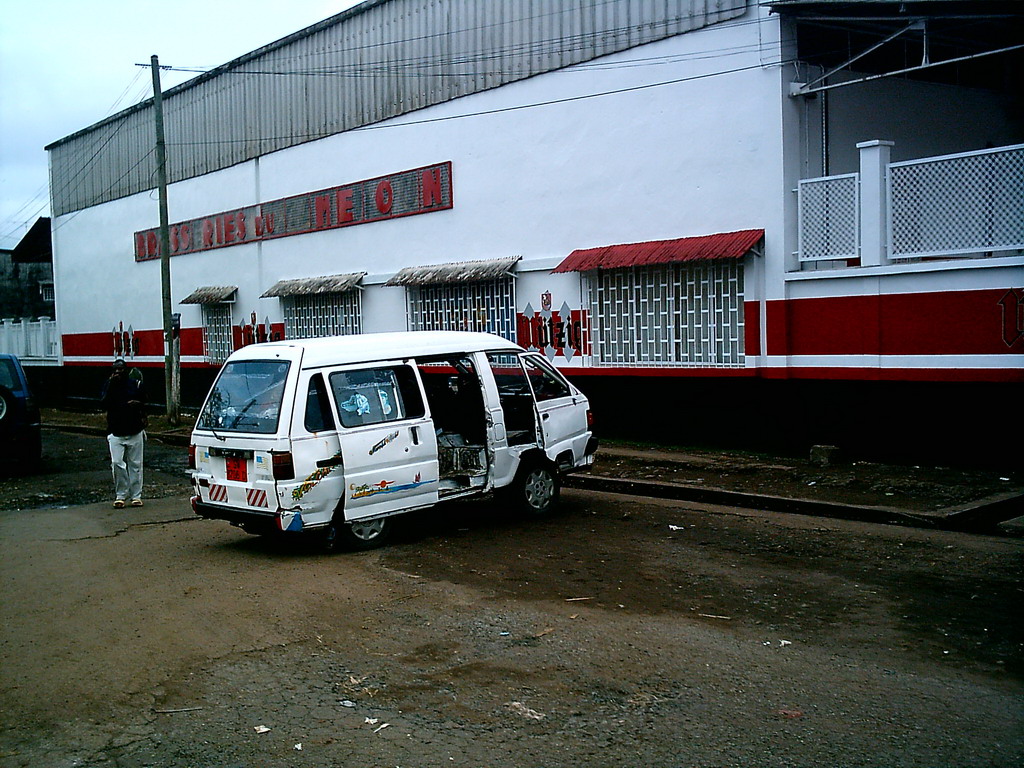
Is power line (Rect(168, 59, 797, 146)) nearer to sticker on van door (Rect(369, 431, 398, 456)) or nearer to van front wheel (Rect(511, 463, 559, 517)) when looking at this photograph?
van front wheel (Rect(511, 463, 559, 517))

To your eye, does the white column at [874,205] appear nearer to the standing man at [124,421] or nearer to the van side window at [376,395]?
the van side window at [376,395]

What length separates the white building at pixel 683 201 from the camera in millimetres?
12562

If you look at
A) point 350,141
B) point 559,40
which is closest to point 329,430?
point 559,40

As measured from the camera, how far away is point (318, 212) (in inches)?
904

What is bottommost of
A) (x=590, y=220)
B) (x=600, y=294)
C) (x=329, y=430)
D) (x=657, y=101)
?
(x=329, y=430)

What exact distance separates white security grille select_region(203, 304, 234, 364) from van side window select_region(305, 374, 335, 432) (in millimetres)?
17823

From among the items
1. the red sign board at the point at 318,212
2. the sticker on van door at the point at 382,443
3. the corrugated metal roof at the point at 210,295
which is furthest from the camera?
the corrugated metal roof at the point at 210,295

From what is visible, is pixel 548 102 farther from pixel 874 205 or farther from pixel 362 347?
pixel 362 347

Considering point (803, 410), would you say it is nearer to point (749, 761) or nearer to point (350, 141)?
point (749, 761)

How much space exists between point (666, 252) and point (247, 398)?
781cm

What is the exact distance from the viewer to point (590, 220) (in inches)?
653

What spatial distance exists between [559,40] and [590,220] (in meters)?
3.13

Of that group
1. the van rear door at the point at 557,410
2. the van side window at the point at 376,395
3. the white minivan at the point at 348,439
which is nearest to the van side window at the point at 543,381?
the van rear door at the point at 557,410

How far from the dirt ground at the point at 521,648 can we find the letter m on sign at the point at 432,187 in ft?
35.5
